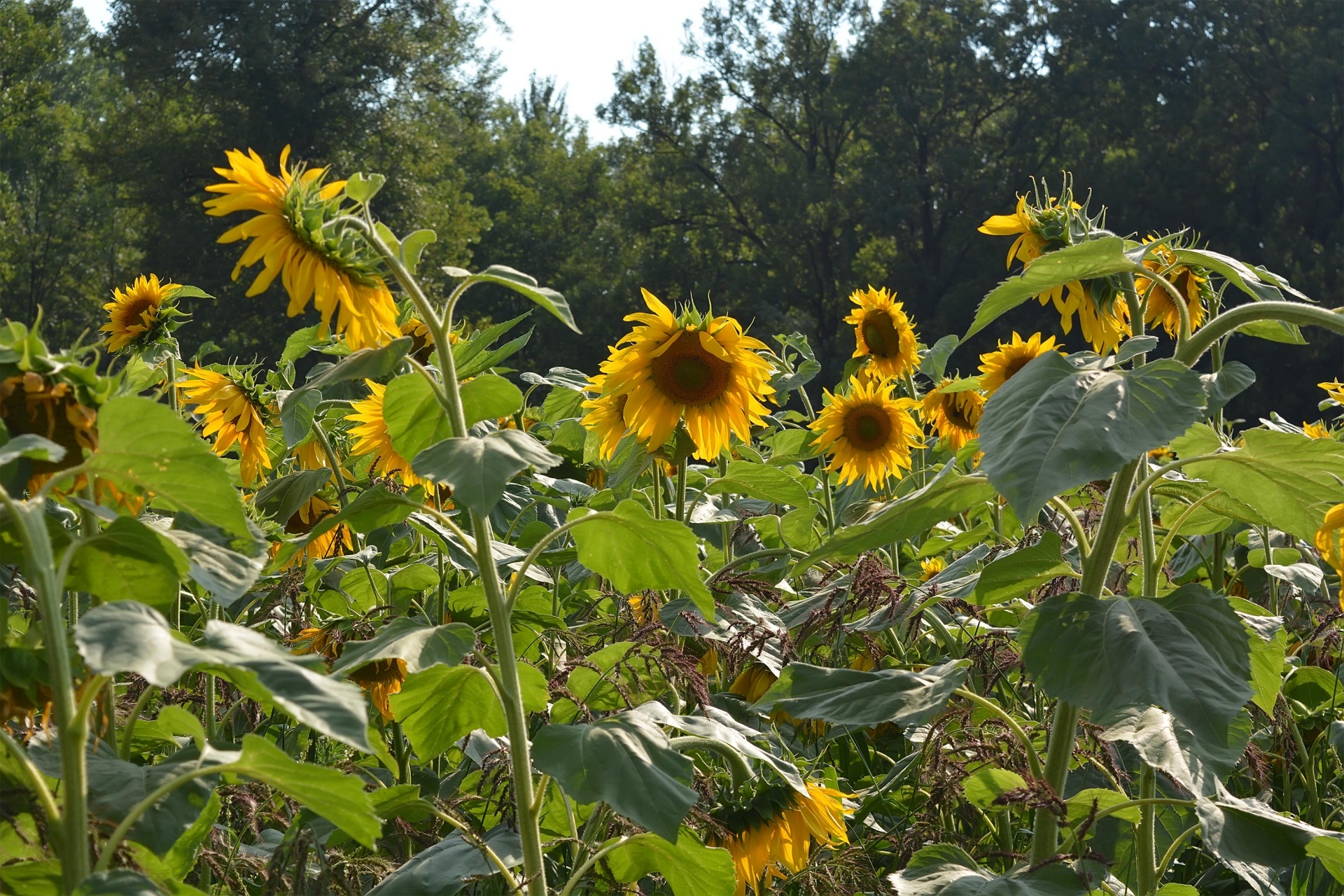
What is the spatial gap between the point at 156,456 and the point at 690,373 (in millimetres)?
1210

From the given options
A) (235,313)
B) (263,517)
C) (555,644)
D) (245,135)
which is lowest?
(555,644)

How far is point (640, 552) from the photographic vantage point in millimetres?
1253

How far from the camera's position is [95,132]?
2047 cm

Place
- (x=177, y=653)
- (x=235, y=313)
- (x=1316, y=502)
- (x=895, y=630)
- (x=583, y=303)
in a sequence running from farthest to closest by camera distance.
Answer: (x=583, y=303) → (x=235, y=313) → (x=895, y=630) → (x=1316, y=502) → (x=177, y=653)

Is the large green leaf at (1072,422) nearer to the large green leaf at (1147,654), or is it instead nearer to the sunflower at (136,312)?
the large green leaf at (1147,654)

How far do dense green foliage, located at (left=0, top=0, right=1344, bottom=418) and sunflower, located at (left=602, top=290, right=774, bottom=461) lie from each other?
17.1 meters

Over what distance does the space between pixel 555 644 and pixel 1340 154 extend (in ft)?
62.7

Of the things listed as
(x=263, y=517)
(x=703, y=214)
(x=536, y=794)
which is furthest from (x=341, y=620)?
(x=703, y=214)

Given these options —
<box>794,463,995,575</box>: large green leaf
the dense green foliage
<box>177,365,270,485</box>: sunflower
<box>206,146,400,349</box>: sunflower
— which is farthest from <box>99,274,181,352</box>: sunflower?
the dense green foliage

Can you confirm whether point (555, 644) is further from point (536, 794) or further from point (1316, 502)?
point (1316, 502)

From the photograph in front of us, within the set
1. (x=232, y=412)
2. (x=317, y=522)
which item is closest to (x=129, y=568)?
(x=317, y=522)

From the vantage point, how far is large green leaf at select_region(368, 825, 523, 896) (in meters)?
1.29

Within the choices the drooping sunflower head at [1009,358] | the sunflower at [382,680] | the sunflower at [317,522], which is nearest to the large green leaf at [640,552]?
the sunflower at [382,680]

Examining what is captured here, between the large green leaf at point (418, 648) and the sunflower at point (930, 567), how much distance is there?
1825mm
